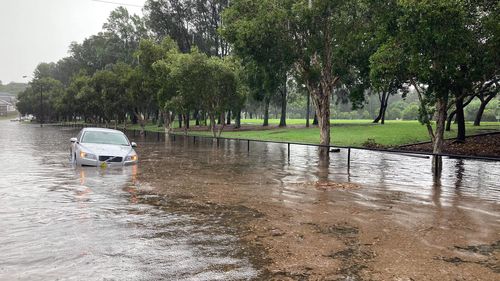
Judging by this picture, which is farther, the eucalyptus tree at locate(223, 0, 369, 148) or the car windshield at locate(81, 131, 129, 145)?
the eucalyptus tree at locate(223, 0, 369, 148)

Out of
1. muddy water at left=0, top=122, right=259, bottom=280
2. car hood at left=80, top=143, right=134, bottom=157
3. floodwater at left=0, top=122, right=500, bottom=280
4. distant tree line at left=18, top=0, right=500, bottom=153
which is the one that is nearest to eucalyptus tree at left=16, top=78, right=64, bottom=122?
distant tree line at left=18, top=0, right=500, bottom=153

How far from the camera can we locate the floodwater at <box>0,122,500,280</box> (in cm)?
518

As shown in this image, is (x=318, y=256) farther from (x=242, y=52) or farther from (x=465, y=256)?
(x=242, y=52)

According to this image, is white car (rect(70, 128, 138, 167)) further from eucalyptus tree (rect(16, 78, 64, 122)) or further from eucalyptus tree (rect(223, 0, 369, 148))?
eucalyptus tree (rect(16, 78, 64, 122))

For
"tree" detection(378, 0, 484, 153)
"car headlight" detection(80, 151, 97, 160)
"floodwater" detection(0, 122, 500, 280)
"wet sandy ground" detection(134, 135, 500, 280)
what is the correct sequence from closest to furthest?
"floodwater" detection(0, 122, 500, 280), "wet sandy ground" detection(134, 135, 500, 280), "tree" detection(378, 0, 484, 153), "car headlight" detection(80, 151, 97, 160)

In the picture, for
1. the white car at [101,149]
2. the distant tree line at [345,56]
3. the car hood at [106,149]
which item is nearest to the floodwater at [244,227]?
the white car at [101,149]

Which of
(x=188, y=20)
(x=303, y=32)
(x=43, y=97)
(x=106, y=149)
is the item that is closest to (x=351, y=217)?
(x=106, y=149)

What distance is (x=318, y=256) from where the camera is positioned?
5680mm

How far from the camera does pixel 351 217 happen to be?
8.06 meters

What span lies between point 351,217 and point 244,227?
2.25 metres

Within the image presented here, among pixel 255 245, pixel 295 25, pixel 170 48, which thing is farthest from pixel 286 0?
pixel 170 48

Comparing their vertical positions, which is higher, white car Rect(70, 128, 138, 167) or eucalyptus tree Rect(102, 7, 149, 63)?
eucalyptus tree Rect(102, 7, 149, 63)

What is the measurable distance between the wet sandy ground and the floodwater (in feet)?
0.09

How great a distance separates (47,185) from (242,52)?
1543cm
